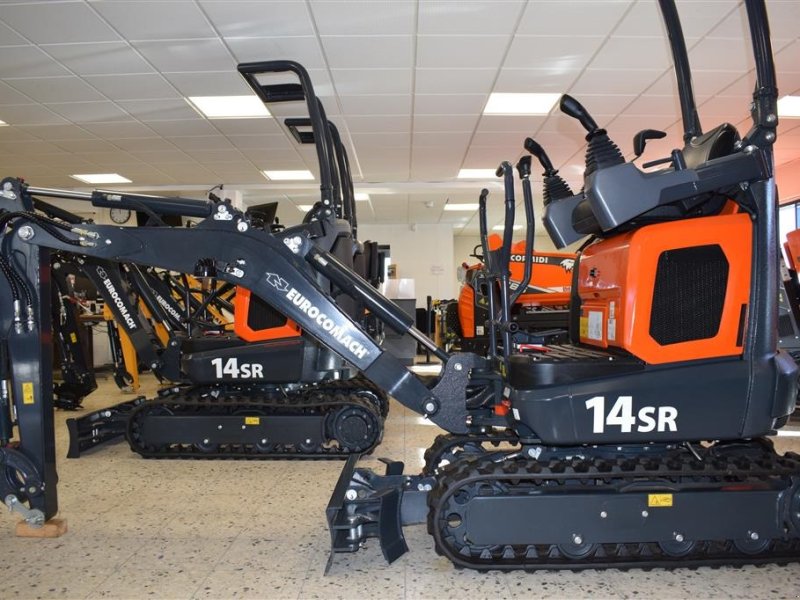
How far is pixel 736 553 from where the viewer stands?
2.57 meters

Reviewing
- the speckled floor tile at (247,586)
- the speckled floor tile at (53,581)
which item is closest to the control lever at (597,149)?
the speckled floor tile at (247,586)

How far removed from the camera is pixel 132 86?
668 centimetres

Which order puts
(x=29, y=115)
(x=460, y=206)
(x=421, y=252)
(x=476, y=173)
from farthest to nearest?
(x=421, y=252) < (x=460, y=206) < (x=476, y=173) < (x=29, y=115)

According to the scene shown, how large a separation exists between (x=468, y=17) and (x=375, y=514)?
4.33 meters

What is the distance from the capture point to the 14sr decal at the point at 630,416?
250cm

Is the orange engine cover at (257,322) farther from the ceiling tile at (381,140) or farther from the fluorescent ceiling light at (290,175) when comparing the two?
the fluorescent ceiling light at (290,175)

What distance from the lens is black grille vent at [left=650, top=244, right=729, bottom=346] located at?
2.47 m

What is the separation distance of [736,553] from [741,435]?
54 cm

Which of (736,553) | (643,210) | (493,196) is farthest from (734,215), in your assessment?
(493,196)

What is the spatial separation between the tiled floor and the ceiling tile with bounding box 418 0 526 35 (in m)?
3.99

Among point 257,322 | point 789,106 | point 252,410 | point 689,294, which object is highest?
point 789,106

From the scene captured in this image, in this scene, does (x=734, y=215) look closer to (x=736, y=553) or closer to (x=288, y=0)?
(x=736, y=553)

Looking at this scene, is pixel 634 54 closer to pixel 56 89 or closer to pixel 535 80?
pixel 535 80

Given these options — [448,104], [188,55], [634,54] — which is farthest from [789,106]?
[188,55]
